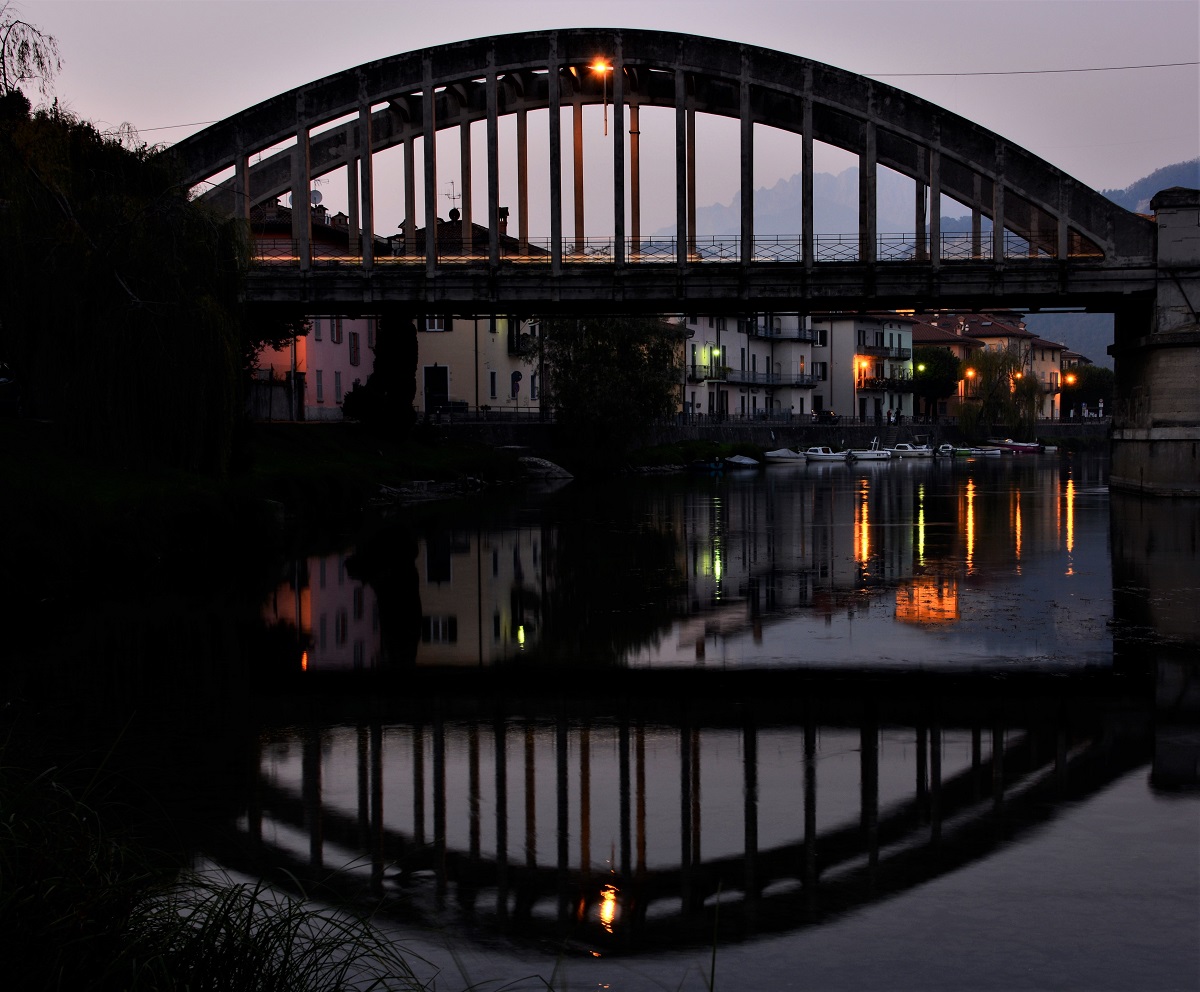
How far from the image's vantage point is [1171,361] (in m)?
39.8

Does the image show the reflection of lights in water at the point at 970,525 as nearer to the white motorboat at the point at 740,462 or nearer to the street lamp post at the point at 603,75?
the street lamp post at the point at 603,75

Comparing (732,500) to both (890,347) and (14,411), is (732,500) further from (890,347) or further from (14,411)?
(890,347)

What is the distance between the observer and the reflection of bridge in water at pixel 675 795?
696cm

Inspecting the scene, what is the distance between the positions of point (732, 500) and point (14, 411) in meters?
22.5

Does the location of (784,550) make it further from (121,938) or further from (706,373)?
(706,373)

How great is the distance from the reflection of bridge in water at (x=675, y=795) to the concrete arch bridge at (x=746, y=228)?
3072 cm

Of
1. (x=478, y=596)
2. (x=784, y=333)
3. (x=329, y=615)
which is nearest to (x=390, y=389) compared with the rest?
(x=478, y=596)

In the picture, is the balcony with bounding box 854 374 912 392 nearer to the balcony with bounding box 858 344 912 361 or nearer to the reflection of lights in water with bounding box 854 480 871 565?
the balcony with bounding box 858 344 912 361

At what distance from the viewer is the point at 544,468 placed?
6312cm

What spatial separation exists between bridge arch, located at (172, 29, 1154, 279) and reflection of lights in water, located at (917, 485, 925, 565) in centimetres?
773

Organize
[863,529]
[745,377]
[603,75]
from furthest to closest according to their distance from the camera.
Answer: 1. [745,377]
2. [603,75]
3. [863,529]

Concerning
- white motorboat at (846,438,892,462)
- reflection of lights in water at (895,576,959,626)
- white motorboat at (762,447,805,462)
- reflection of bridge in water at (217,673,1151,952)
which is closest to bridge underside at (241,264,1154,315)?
reflection of lights in water at (895,576,959,626)

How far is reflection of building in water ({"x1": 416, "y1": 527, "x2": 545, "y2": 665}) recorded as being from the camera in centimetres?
1495

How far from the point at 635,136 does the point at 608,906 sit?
45059 millimetres
